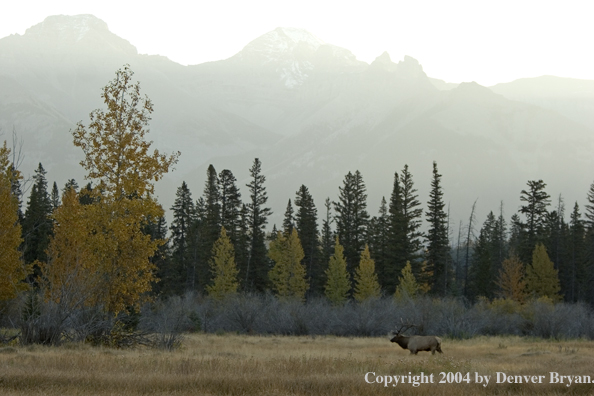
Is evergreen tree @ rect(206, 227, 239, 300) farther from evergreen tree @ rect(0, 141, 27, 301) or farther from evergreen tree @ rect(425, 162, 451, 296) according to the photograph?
evergreen tree @ rect(0, 141, 27, 301)

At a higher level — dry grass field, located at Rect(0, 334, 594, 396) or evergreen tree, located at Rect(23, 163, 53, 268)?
evergreen tree, located at Rect(23, 163, 53, 268)

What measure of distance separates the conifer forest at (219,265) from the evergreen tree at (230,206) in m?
0.16

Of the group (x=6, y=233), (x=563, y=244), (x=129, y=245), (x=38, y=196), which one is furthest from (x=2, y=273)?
(x=563, y=244)

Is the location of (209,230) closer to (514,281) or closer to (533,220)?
(514,281)

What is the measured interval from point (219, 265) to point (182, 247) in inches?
570

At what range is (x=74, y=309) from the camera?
17156 millimetres

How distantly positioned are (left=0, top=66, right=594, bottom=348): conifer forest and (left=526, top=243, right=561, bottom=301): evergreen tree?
0.14 m

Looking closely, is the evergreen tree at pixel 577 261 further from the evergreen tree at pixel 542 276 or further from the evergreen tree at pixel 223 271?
the evergreen tree at pixel 223 271

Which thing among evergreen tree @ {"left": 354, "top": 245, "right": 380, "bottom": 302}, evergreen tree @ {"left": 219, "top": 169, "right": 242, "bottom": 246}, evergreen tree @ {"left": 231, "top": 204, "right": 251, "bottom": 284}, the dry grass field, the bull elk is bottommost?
the bull elk

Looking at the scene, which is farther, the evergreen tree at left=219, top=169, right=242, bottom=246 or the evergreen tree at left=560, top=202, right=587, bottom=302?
the evergreen tree at left=560, top=202, right=587, bottom=302

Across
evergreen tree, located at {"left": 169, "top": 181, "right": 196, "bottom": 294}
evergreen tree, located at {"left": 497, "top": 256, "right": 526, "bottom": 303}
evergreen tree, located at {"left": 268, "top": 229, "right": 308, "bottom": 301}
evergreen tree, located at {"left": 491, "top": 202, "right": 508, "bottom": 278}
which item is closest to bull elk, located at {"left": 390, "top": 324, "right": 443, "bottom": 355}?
evergreen tree, located at {"left": 268, "top": 229, "right": 308, "bottom": 301}

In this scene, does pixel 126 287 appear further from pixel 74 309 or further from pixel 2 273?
pixel 2 273

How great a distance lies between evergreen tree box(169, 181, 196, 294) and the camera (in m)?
66.8

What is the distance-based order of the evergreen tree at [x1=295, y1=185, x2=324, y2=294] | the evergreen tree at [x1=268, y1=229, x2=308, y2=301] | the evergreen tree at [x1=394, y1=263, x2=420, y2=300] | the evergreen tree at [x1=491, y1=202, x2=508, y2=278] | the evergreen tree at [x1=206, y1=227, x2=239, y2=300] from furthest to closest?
the evergreen tree at [x1=491, y1=202, x2=508, y2=278] < the evergreen tree at [x1=295, y1=185, x2=324, y2=294] < the evergreen tree at [x1=268, y1=229, x2=308, y2=301] < the evergreen tree at [x1=206, y1=227, x2=239, y2=300] < the evergreen tree at [x1=394, y1=263, x2=420, y2=300]
